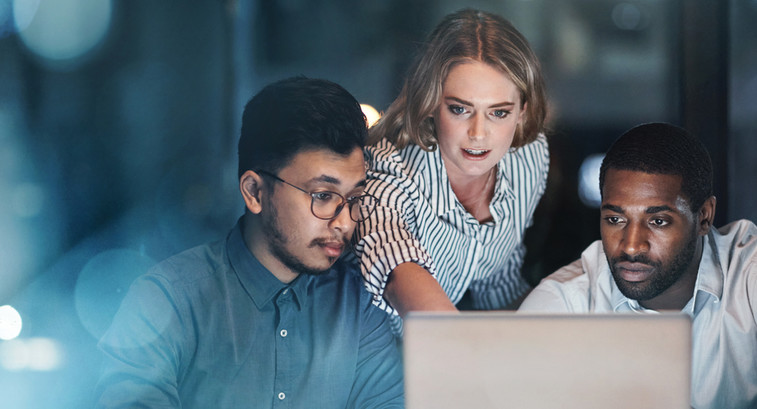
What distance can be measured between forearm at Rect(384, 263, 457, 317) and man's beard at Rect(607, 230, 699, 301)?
1.94 feet

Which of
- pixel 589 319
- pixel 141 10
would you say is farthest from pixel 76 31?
pixel 589 319

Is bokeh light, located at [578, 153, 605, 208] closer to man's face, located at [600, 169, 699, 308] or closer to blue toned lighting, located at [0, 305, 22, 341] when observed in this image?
man's face, located at [600, 169, 699, 308]

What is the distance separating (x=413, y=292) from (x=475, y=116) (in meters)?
0.61

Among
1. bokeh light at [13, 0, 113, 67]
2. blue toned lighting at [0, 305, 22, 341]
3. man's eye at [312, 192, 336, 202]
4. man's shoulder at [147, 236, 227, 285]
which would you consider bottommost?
blue toned lighting at [0, 305, 22, 341]

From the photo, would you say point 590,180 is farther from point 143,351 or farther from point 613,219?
point 143,351

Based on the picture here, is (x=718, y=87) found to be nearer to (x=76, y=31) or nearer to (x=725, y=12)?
(x=725, y=12)

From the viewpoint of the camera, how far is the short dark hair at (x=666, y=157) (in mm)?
2025

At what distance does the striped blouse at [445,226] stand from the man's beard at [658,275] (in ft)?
1.12

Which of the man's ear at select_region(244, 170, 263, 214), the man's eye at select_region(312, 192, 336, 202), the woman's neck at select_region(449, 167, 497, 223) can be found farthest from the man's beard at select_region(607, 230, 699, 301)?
the man's ear at select_region(244, 170, 263, 214)

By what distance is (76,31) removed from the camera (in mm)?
2166

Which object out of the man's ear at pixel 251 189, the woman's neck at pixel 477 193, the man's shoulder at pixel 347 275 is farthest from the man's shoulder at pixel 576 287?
the man's ear at pixel 251 189

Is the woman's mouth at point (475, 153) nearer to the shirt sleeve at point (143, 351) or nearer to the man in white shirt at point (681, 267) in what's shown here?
the man in white shirt at point (681, 267)

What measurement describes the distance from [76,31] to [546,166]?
5.54ft

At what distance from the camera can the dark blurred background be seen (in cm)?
211
